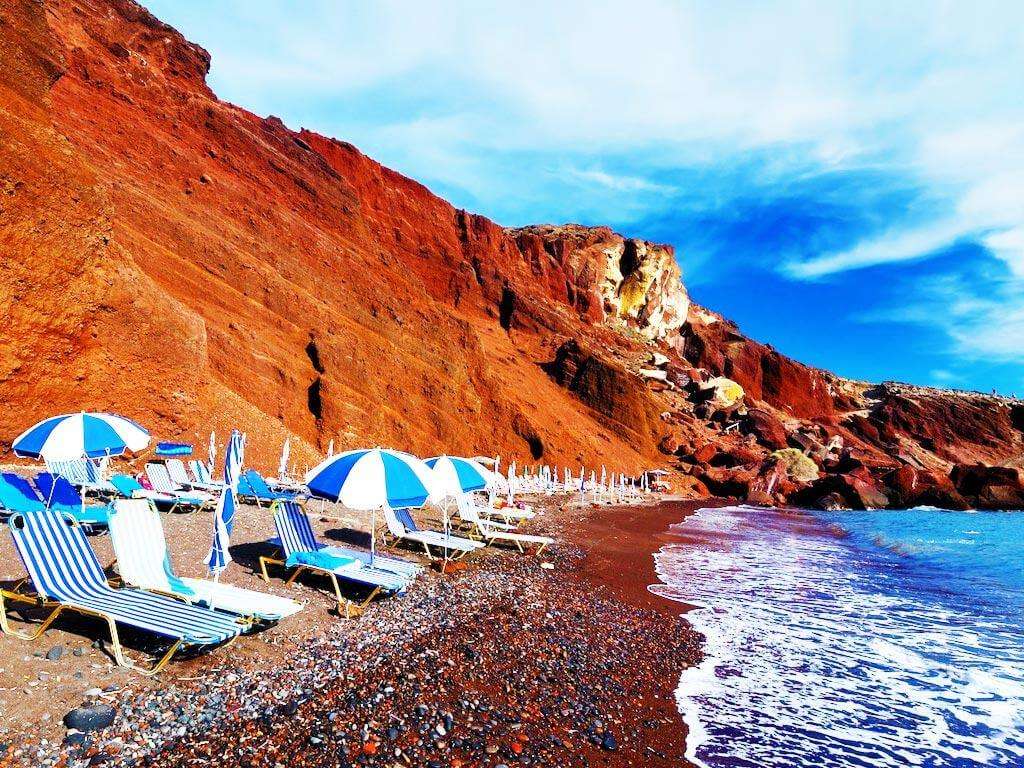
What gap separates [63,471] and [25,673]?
957 cm

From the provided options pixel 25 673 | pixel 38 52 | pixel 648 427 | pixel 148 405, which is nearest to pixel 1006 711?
pixel 25 673

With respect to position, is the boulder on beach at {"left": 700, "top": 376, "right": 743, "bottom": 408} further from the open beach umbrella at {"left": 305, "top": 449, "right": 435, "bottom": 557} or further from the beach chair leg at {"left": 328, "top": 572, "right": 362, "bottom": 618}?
the beach chair leg at {"left": 328, "top": 572, "right": 362, "bottom": 618}

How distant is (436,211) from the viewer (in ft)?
200

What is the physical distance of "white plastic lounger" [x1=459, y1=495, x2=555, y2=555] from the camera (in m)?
→ 14.0

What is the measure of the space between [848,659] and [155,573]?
9643 millimetres

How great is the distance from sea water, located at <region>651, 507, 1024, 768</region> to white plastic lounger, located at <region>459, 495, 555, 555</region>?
319cm

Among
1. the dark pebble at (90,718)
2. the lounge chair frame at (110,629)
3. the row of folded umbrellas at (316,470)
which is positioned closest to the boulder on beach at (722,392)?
the row of folded umbrellas at (316,470)

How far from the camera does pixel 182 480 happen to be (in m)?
14.7

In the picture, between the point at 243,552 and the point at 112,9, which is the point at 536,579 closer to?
the point at 243,552

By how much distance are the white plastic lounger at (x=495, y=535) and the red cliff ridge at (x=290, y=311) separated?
8.83m

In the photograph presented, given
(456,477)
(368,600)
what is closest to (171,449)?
(456,477)

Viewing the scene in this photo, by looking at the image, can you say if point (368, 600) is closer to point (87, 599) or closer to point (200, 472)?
point (87, 599)

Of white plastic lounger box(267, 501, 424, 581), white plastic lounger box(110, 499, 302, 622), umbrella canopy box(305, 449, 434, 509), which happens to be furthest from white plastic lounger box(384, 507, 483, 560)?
white plastic lounger box(110, 499, 302, 622)

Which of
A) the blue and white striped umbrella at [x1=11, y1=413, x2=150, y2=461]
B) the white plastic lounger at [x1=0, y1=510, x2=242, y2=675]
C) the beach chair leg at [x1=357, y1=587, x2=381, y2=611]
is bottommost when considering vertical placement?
the beach chair leg at [x1=357, y1=587, x2=381, y2=611]
